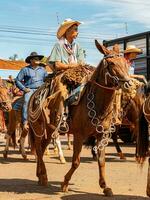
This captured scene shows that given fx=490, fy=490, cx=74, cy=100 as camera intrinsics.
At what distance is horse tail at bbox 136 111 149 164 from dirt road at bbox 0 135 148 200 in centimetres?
61

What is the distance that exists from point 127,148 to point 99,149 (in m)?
7.77

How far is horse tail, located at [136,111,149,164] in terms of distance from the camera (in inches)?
287

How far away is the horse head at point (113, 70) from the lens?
689 cm

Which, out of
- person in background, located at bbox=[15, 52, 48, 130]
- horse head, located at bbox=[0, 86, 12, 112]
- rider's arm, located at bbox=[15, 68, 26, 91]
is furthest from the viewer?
horse head, located at bbox=[0, 86, 12, 112]

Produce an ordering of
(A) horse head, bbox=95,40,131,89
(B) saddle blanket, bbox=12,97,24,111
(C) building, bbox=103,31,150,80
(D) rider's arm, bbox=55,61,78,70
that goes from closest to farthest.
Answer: (A) horse head, bbox=95,40,131,89, (D) rider's arm, bbox=55,61,78,70, (B) saddle blanket, bbox=12,97,24,111, (C) building, bbox=103,31,150,80

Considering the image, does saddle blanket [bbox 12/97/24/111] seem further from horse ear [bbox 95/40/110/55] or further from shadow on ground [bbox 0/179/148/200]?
horse ear [bbox 95/40/110/55]

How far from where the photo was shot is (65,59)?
8.20 metres

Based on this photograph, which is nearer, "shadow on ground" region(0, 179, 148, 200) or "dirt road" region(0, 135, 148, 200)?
"shadow on ground" region(0, 179, 148, 200)

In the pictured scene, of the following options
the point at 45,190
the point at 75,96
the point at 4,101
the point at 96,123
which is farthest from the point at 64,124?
the point at 4,101

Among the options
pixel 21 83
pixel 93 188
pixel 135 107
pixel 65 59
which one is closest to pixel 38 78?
pixel 21 83

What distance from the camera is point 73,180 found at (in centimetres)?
885

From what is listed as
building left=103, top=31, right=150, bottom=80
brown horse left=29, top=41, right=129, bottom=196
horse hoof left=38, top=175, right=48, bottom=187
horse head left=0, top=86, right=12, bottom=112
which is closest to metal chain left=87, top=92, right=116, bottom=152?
brown horse left=29, top=41, right=129, bottom=196

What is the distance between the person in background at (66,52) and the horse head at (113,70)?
2.71 ft

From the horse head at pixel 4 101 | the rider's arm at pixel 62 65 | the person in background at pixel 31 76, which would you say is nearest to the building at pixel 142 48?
the person in background at pixel 31 76
